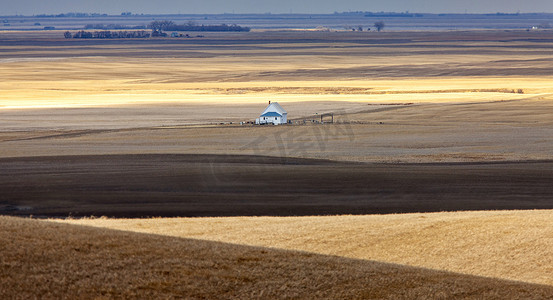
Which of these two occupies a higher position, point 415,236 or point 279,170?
point 279,170

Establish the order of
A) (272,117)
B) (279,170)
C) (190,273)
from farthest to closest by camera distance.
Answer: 1. (272,117)
2. (279,170)
3. (190,273)

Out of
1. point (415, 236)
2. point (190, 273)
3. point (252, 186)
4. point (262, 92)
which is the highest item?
point (262, 92)

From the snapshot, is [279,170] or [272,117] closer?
[279,170]

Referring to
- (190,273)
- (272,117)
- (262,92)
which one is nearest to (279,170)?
(272,117)

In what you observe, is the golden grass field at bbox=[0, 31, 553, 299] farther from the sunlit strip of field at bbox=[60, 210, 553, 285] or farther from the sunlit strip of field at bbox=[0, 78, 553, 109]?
the sunlit strip of field at bbox=[0, 78, 553, 109]

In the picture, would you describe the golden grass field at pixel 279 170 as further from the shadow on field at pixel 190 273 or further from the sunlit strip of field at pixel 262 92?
the sunlit strip of field at pixel 262 92

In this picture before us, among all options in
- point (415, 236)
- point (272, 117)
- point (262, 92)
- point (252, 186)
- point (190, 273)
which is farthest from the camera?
point (262, 92)

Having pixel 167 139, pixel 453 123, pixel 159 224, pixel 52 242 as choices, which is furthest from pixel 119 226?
pixel 453 123

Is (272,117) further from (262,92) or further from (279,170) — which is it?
(262,92)
